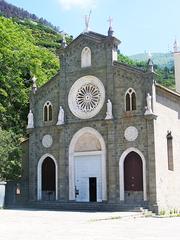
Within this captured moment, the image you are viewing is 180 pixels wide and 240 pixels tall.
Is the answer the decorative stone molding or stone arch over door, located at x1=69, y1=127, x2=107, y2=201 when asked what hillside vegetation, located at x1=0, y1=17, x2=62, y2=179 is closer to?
the decorative stone molding

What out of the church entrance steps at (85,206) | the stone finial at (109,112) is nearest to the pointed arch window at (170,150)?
the church entrance steps at (85,206)

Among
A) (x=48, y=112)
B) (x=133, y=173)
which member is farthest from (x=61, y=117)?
(x=133, y=173)

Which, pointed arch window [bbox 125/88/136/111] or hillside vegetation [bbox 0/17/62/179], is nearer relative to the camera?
pointed arch window [bbox 125/88/136/111]

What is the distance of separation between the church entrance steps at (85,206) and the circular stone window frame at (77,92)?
23.9 feet

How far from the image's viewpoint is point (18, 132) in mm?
45812

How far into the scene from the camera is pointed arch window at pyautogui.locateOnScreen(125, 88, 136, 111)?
34.4 m

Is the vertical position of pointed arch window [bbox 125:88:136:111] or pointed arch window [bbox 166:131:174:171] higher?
pointed arch window [bbox 125:88:136:111]

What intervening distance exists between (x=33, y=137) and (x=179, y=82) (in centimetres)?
1946

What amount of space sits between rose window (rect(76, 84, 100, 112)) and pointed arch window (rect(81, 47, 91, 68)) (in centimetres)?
180

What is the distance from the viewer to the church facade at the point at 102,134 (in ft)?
110

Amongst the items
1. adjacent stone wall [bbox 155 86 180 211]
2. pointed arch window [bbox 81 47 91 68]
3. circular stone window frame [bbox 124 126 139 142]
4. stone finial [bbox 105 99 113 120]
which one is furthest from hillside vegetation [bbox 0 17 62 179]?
adjacent stone wall [bbox 155 86 180 211]

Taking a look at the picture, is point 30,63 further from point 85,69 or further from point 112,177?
point 112,177

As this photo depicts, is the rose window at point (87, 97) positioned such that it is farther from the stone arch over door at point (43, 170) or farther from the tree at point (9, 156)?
the tree at point (9, 156)

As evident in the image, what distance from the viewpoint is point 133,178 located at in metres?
33.8
